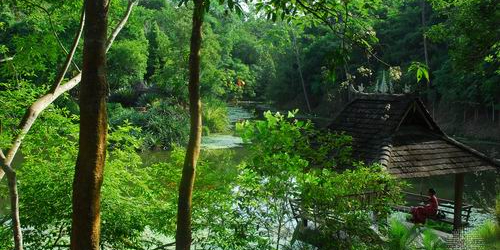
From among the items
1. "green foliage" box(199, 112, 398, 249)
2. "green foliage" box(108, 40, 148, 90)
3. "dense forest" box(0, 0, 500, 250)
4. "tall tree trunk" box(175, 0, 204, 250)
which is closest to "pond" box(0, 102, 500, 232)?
"green foliage" box(108, 40, 148, 90)

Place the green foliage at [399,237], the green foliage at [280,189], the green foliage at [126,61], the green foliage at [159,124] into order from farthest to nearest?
the green foliage at [126,61] < the green foliage at [159,124] < the green foliage at [399,237] < the green foliage at [280,189]

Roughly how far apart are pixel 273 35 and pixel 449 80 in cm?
2661

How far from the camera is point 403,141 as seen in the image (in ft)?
30.7

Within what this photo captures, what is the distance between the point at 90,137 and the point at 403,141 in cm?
761

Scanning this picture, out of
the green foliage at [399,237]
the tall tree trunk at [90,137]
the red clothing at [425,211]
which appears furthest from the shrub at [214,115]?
the tall tree trunk at [90,137]

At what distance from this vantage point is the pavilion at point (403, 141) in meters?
8.88

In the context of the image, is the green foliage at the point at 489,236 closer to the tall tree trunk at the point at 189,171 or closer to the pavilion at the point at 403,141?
the pavilion at the point at 403,141

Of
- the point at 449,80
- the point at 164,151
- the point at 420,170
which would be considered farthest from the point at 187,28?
the point at 420,170

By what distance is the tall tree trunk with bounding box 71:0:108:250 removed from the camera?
2781 mm

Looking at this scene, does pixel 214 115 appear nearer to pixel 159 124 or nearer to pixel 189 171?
pixel 159 124

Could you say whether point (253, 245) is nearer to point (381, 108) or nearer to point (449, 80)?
point (381, 108)

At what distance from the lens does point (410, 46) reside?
33656 millimetres

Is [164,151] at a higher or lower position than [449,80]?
lower

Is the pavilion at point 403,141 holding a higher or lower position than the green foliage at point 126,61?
lower
